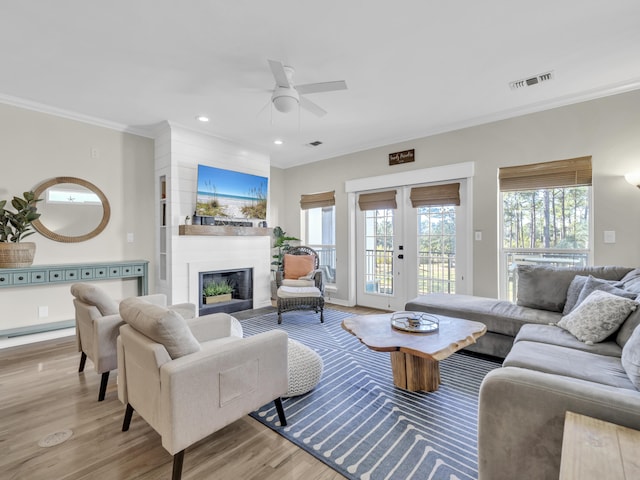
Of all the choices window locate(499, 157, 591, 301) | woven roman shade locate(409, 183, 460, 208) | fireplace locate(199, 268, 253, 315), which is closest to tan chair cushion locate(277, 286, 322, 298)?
fireplace locate(199, 268, 253, 315)

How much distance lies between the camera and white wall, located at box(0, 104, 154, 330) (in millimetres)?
3396

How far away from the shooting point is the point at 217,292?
187 inches

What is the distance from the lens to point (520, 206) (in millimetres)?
3777

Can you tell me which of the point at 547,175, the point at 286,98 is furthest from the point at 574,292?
the point at 286,98

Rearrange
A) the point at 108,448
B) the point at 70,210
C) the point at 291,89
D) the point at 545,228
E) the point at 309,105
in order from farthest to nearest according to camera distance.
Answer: the point at 70,210
the point at 545,228
the point at 309,105
the point at 291,89
the point at 108,448

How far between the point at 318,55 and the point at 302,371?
98.6 inches

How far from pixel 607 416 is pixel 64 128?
5238mm

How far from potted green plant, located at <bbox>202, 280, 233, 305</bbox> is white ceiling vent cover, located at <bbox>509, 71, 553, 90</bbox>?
449 cm

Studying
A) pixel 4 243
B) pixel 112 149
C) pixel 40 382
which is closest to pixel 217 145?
pixel 112 149

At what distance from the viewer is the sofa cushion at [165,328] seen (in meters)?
1.50

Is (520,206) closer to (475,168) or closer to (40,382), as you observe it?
(475,168)

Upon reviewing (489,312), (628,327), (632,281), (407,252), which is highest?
(407,252)

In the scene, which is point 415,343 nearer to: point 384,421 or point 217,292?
point 384,421

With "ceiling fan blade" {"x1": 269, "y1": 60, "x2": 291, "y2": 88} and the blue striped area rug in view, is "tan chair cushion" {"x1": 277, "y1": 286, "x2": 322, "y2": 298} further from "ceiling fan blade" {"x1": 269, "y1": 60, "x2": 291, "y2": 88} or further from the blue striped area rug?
"ceiling fan blade" {"x1": 269, "y1": 60, "x2": 291, "y2": 88}
